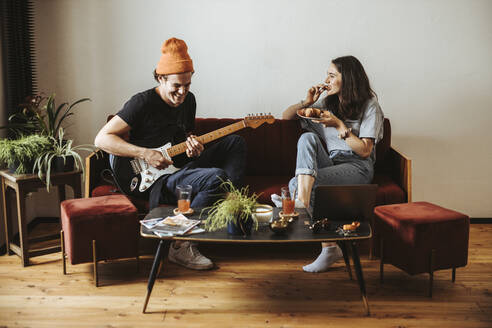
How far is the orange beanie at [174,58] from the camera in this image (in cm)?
259

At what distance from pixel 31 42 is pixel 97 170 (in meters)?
1.09

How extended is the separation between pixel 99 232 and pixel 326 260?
1.20 metres

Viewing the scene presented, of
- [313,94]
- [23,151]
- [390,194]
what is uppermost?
[313,94]

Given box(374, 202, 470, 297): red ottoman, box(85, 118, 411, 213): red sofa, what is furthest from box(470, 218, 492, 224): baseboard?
box(374, 202, 470, 297): red ottoman

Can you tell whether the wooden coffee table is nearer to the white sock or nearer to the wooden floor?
the wooden floor

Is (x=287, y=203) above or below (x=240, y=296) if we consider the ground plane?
above

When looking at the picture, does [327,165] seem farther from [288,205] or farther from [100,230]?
[100,230]

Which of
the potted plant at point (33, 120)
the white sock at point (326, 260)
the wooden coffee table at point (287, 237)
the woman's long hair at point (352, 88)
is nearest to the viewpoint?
the wooden coffee table at point (287, 237)

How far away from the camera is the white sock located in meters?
2.58

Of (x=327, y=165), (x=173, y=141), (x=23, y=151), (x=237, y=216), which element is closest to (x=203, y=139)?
(x=173, y=141)

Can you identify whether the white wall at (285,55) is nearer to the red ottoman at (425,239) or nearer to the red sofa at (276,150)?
the red sofa at (276,150)

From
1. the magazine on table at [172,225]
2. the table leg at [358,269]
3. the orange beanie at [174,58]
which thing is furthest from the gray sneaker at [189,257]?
the orange beanie at [174,58]

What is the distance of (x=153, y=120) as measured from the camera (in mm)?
2799

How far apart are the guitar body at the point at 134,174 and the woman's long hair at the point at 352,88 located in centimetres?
119
